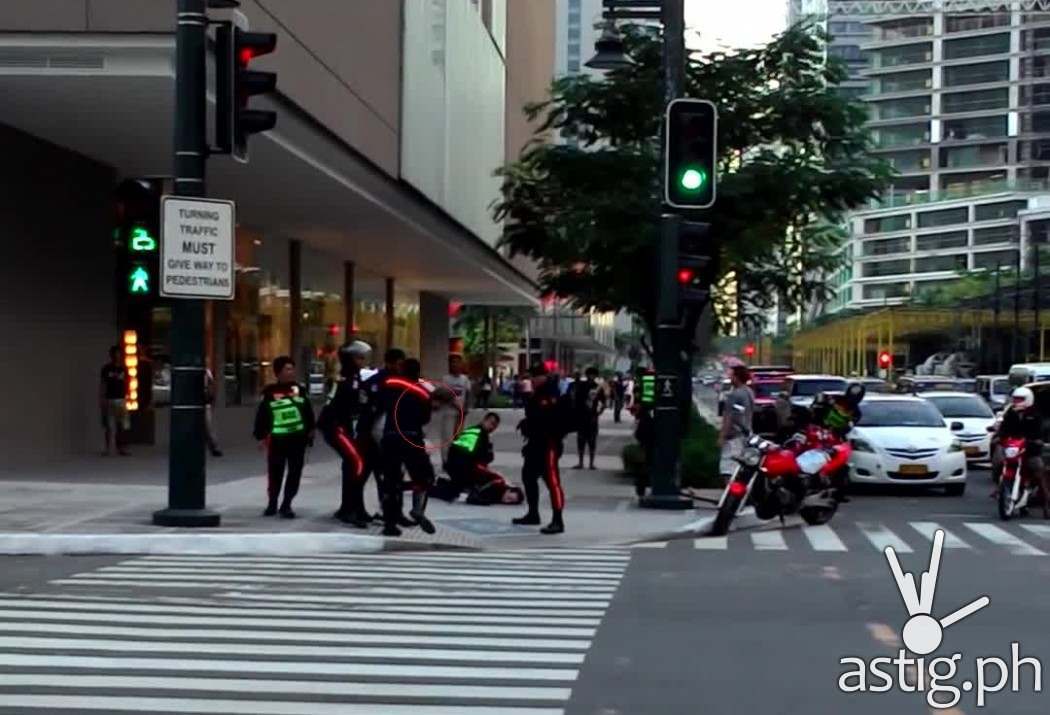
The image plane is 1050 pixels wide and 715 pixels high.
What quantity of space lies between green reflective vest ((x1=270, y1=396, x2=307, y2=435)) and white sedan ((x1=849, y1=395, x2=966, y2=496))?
10.4 metres

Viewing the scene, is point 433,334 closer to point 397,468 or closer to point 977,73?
point 397,468

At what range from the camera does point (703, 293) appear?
767 inches

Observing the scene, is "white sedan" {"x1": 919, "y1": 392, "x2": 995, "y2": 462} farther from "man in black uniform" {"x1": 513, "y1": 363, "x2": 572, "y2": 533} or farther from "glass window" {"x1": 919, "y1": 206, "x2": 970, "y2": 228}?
"glass window" {"x1": 919, "y1": 206, "x2": 970, "y2": 228}

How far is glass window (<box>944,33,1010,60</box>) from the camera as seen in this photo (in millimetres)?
130875

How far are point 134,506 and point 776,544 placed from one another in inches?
270

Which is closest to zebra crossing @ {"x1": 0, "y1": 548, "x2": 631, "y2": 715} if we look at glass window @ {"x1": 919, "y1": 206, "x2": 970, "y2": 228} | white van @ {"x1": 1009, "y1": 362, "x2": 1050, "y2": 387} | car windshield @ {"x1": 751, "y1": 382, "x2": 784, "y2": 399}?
car windshield @ {"x1": 751, "y1": 382, "x2": 784, "y2": 399}

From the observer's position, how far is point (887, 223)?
434 ft

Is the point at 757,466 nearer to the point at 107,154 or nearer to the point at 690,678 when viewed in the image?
the point at 690,678

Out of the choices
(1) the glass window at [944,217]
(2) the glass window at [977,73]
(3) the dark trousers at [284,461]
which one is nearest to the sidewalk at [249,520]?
(3) the dark trousers at [284,461]

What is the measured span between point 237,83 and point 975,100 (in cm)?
12469

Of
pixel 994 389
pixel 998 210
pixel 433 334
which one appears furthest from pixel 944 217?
pixel 994 389

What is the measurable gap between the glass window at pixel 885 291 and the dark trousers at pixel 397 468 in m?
116

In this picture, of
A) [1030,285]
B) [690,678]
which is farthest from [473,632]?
[1030,285]

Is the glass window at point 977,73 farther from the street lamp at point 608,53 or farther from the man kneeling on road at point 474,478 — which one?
the man kneeling on road at point 474,478
